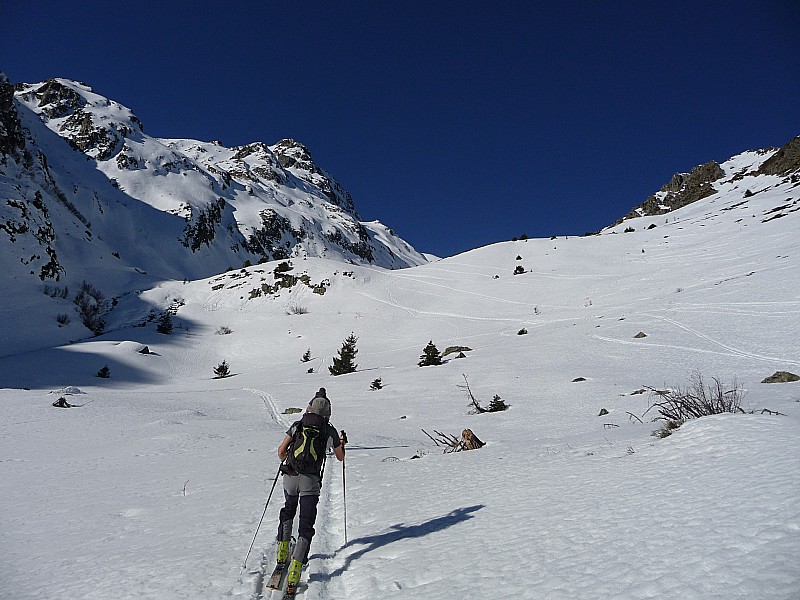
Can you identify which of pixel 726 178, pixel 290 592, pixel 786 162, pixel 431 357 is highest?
pixel 726 178

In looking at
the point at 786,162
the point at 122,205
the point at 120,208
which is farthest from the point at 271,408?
the point at 786,162

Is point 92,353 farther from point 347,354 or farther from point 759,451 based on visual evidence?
point 759,451

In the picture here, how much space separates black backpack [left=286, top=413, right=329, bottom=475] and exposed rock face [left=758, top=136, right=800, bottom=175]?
220 feet

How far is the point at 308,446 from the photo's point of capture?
3.79 meters

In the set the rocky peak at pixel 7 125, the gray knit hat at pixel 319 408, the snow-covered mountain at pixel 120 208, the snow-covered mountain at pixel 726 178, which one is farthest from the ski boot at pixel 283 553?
the snow-covered mountain at pixel 726 178

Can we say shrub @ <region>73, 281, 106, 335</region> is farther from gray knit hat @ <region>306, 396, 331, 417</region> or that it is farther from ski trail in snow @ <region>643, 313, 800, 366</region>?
ski trail in snow @ <region>643, 313, 800, 366</region>

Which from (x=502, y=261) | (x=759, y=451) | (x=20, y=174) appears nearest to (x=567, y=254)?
(x=502, y=261)

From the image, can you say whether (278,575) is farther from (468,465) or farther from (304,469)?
(468,465)

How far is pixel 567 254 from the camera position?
3728 centimetres

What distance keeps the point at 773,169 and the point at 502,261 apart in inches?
1844

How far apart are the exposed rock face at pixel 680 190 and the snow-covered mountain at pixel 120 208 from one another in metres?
59.8

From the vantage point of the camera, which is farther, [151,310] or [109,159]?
[109,159]

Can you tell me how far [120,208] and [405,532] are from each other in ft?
261

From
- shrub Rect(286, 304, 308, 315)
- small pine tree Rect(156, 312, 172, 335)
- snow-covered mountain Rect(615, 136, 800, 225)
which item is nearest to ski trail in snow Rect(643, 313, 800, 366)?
shrub Rect(286, 304, 308, 315)
